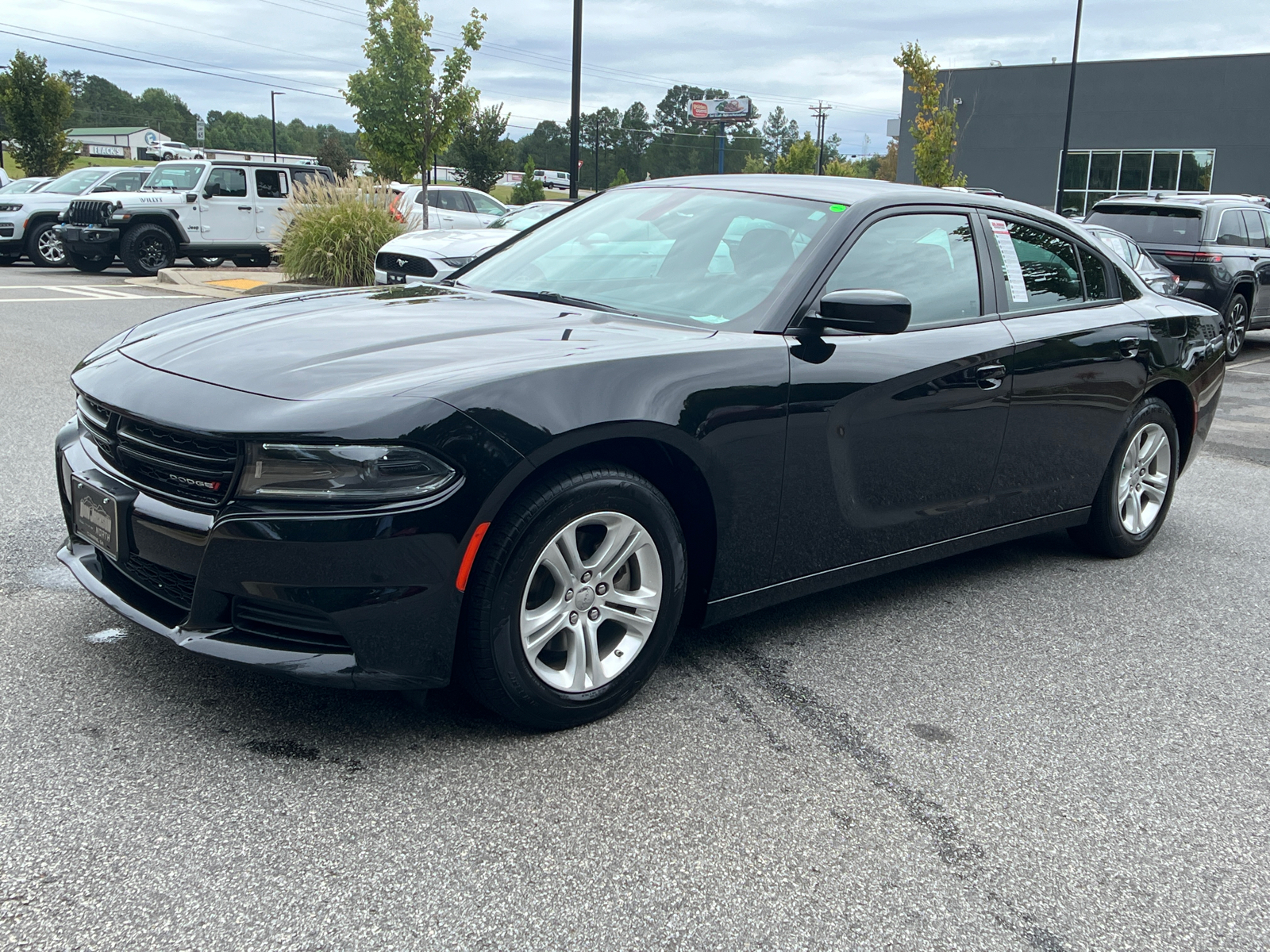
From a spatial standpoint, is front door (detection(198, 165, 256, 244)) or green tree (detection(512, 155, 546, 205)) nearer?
front door (detection(198, 165, 256, 244))

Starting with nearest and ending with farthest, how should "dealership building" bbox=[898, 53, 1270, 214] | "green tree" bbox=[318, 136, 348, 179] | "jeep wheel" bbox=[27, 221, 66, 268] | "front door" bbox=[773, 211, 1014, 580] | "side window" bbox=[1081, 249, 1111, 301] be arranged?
"front door" bbox=[773, 211, 1014, 580]
"side window" bbox=[1081, 249, 1111, 301]
"jeep wheel" bbox=[27, 221, 66, 268]
"dealership building" bbox=[898, 53, 1270, 214]
"green tree" bbox=[318, 136, 348, 179]

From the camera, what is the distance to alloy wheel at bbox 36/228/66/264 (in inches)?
846

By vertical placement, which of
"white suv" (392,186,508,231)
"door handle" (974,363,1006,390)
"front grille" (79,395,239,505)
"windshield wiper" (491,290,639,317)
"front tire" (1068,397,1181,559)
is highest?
"white suv" (392,186,508,231)

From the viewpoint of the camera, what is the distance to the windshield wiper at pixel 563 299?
3742mm

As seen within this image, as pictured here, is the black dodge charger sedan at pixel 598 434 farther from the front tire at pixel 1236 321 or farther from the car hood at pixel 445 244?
the front tire at pixel 1236 321

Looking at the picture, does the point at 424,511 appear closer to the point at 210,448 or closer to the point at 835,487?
the point at 210,448

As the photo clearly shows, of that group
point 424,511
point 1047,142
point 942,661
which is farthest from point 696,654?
point 1047,142

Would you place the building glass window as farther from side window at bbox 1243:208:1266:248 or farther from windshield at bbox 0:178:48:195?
windshield at bbox 0:178:48:195

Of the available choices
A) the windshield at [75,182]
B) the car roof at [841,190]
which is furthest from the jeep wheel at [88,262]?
the car roof at [841,190]

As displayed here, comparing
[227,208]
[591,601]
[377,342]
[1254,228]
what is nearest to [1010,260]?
[591,601]

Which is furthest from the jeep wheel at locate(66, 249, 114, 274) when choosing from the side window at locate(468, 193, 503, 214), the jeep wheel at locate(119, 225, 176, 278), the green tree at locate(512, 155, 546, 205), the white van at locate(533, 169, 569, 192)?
the white van at locate(533, 169, 569, 192)

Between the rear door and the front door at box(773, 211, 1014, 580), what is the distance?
0.39 ft

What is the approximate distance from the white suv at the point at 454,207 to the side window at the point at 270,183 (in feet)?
7.04

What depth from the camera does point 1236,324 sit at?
1364cm
